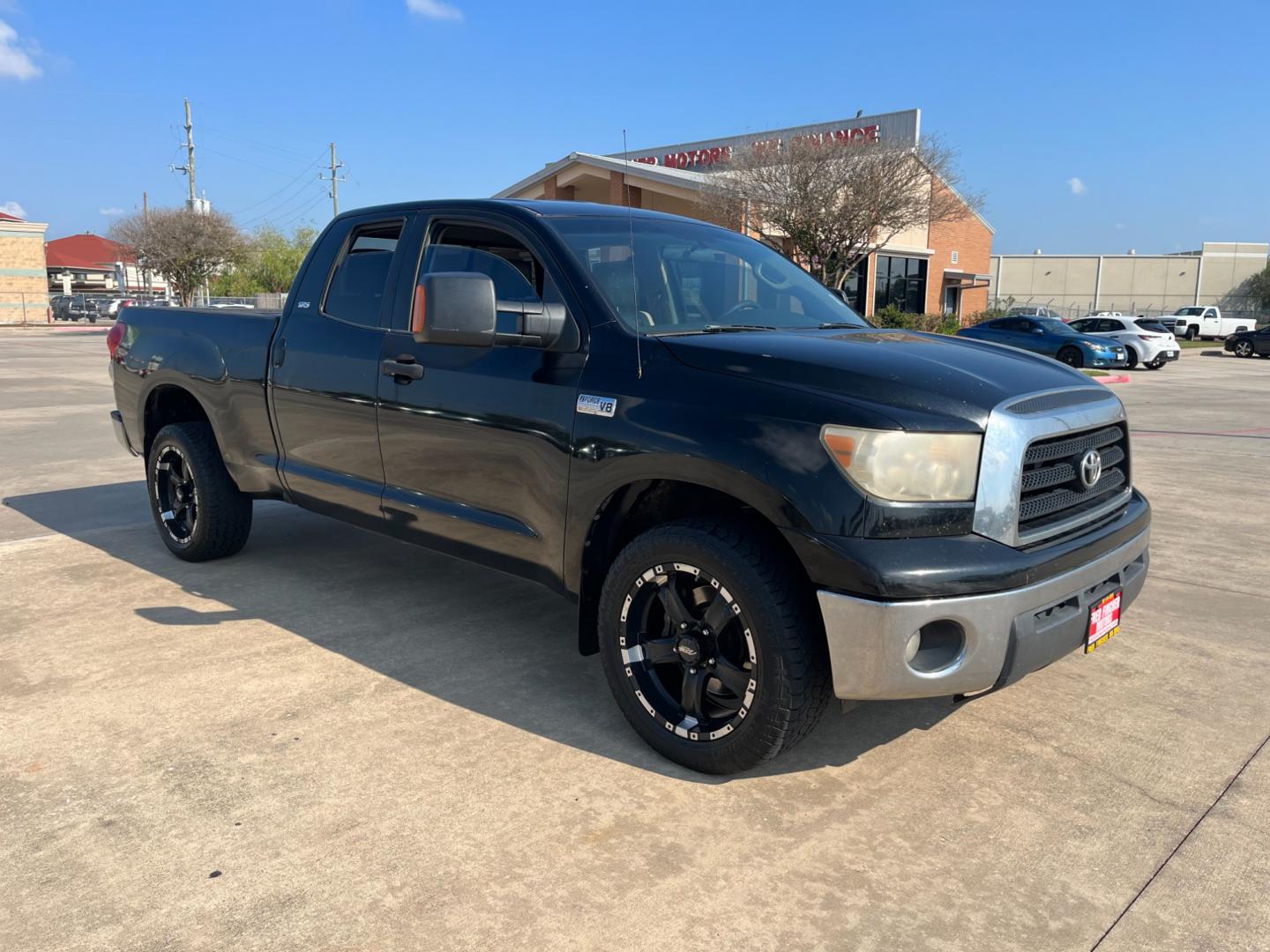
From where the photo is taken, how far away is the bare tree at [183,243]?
4597 cm

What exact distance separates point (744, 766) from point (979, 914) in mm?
814

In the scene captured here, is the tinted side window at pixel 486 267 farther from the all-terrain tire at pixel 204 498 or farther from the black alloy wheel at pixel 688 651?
the all-terrain tire at pixel 204 498

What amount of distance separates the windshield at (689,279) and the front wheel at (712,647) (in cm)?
90

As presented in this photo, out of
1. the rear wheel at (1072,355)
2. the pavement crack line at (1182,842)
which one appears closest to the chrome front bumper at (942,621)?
the pavement crack line at (1182,842)

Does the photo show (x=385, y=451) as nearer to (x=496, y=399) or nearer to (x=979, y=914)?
(x=496, y=399)

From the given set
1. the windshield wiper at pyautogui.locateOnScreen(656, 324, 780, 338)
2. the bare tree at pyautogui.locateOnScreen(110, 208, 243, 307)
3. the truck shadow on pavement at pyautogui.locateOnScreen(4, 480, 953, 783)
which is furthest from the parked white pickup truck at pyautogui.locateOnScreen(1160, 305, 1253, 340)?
the windshield wiper at pyautogui.locateOnScreen(656, 324, 780, 338)

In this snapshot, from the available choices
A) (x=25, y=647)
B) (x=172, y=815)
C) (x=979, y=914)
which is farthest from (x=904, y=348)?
(x=25, y=647)

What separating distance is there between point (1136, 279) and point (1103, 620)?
79.6 metres

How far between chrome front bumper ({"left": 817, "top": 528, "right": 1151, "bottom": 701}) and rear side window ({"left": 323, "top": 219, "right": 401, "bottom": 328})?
260 centimetres

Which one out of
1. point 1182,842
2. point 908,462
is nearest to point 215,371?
point 908,462

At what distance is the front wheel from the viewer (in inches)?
114

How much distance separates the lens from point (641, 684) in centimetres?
329

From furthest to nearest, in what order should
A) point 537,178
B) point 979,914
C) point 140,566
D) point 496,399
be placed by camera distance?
point 537,178 < point 140,566 < point 496,399 < point 979,914

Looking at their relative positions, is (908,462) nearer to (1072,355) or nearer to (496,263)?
(496,263)
